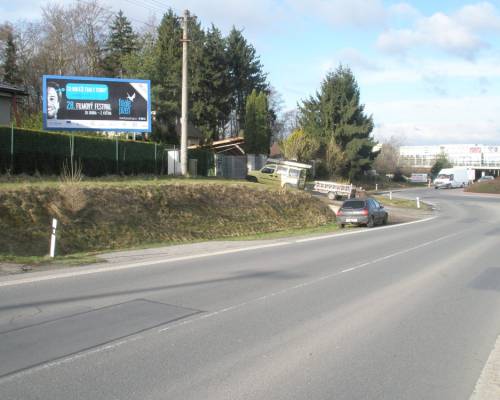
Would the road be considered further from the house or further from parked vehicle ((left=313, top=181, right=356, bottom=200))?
parked vehicle ((left=313, top=181, right=356, bottom=200))

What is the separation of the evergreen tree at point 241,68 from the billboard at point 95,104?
3542 cm

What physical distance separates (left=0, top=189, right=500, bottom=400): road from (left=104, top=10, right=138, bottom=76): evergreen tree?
54.2 metres

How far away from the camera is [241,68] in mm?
67000

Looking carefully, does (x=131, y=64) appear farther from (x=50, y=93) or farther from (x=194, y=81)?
(x=50, y=93)

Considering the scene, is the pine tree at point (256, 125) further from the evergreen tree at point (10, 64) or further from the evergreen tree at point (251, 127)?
the evergreen tree at point (10, 64)

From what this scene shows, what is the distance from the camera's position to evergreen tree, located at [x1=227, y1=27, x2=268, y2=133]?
66375mm

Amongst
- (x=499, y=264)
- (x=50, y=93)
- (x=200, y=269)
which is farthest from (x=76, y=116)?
(x=499, y=264)

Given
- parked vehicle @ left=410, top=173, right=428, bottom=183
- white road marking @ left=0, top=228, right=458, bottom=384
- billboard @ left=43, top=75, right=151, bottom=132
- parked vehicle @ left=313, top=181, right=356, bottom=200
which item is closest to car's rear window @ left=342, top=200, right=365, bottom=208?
billboard @ left=43, top=75, right=151, bottom=132

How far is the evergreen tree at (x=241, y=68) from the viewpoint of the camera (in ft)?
218

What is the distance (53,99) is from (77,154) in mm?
5814

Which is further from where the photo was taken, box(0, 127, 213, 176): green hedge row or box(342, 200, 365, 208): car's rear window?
box(342, 200, 365, 208): car's rear window

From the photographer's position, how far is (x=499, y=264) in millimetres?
14508

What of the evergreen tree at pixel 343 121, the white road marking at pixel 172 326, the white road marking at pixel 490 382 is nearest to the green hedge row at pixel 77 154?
the white road marking at pixel 172 326

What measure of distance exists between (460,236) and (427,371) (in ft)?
60.9
